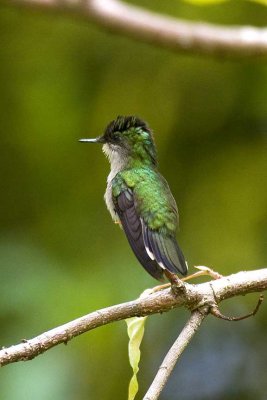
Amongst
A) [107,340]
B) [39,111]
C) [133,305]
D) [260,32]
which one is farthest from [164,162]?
[133,305]

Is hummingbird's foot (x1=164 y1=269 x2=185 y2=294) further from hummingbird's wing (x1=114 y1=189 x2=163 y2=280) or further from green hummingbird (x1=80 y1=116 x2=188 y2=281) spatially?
hummingbird's wing (x1=114 y1=189 x2=163 y2=280)

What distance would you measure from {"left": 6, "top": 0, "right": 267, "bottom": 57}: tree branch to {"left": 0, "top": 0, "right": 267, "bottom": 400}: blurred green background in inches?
88.7

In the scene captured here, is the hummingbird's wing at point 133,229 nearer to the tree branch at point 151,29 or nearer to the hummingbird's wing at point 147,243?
the hummingbird's wing at point 147,243

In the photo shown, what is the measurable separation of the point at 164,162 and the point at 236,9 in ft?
3.27

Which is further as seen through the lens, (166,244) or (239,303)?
(239,303)

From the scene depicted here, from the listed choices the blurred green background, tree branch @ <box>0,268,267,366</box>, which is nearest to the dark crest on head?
tree branch @ <box>0,268,267,366</box>

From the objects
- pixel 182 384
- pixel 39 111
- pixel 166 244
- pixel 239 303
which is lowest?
pixel 182 384

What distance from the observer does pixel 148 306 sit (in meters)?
3.11

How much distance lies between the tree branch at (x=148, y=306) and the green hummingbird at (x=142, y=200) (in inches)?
3.2

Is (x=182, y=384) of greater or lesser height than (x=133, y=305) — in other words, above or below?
below

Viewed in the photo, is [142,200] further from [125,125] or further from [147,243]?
[125,125]

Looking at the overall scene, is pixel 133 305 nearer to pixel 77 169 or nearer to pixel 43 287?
pixel 43 287

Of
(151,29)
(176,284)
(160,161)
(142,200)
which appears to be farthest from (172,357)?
(160,161)

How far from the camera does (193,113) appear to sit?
6.00 m
